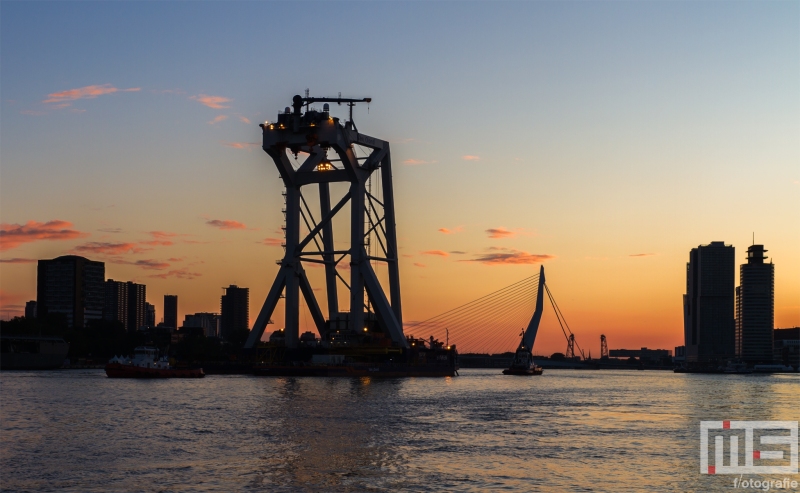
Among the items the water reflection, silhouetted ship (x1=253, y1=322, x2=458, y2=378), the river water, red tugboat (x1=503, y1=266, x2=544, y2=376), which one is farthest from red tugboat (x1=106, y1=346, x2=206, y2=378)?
red tugboat (x1=503, y1=266, x2=544, y2=376)

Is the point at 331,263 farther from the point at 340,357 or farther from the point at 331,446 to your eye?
the point at 331,446

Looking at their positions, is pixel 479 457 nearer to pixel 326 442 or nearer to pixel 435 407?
pixel 326 442

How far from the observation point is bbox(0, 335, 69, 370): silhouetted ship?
14950 centimetres

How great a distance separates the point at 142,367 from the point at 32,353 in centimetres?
6440

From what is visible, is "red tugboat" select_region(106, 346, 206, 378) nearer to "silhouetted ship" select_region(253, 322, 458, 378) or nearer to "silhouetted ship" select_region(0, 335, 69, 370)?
"silhouetted ship" select_region(253, 322, 458, 378)

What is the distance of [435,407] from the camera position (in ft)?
211

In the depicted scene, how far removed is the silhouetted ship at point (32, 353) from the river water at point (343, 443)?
84.2 m

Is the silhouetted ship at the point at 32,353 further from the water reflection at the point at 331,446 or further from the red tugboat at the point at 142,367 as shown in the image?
the water reflection at the point at 331,446

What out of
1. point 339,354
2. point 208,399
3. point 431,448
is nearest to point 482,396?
point 208,399

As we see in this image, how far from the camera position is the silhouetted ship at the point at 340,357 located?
10800 centimetres

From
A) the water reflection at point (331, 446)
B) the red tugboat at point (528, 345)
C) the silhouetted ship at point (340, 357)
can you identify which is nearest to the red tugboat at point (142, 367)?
the silhouetted ship at point (340, 357)

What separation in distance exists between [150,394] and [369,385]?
24.1m

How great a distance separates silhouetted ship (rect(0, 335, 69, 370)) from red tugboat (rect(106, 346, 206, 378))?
55.7 metres

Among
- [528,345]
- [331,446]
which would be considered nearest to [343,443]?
[331,446]
